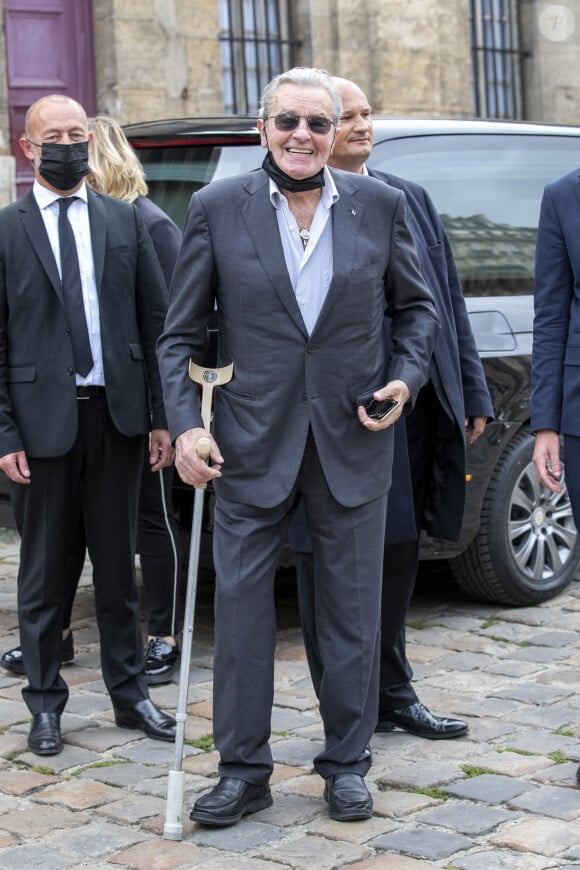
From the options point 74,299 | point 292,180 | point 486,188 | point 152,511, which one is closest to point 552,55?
point 486,188

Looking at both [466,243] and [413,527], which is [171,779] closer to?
[413,527]

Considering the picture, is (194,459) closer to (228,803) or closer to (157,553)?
(228,803)

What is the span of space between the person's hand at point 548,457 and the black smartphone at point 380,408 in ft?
1.65

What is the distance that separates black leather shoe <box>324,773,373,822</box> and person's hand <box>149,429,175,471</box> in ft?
4.25

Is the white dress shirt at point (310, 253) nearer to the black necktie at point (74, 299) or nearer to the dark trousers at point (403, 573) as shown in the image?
the dark trousers at point (403, 573)

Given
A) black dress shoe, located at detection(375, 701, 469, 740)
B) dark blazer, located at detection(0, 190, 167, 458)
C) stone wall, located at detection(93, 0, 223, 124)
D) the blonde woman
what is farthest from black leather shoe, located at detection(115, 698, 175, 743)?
stone wall, located at detection(93, 0, 223, 124)

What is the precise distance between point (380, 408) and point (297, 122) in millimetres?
773

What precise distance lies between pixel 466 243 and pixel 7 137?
655 cm

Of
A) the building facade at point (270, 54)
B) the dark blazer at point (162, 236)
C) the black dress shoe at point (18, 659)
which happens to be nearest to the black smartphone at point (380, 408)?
the dark blazer at point (162, 236)

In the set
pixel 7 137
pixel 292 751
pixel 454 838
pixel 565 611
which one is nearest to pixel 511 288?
pixel 565 611

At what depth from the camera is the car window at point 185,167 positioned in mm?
5668

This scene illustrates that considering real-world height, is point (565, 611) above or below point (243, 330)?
below

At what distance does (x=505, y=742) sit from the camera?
15.2 ft

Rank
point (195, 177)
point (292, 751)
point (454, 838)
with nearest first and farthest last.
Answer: point (454, 838)
point (292, 751)
point (195, 177)
